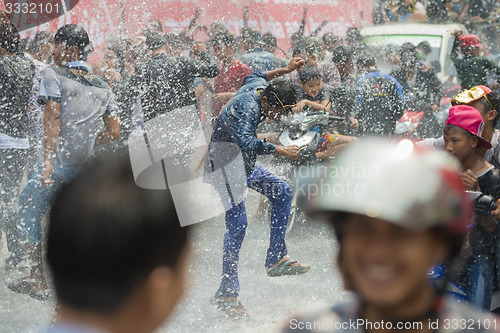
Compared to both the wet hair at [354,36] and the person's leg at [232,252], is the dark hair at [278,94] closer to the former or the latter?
the person's leg at [232,252]

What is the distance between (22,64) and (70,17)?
4087 millimetres

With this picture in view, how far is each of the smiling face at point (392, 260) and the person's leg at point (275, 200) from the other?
3335 mm

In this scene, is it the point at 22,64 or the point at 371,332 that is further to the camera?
the point at 22,64

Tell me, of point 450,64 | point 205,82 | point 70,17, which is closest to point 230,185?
point 205,82

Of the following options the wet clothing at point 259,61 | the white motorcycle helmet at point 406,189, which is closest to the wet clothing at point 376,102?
the wet clothing at point 259,61

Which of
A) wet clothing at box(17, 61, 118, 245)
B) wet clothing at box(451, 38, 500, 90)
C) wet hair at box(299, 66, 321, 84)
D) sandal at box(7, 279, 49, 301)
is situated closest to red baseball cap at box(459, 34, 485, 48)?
wet clothing at box(451, 38, 500, 90)

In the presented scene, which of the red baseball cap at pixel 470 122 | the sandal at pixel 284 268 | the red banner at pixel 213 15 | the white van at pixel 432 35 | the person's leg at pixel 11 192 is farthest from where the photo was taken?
the white van at pixel 432 35

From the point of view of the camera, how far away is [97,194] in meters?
1.24

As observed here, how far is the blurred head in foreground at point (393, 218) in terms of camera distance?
127 cm

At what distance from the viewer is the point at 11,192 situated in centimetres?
518

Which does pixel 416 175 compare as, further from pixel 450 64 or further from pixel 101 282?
pixel 450 64

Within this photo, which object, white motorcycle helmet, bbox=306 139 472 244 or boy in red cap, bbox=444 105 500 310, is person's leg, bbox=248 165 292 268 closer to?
boy in red cap, bbox=444 105 500 310

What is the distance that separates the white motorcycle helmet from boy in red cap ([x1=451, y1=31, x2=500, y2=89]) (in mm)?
7112

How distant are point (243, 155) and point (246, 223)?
1.55 feet
